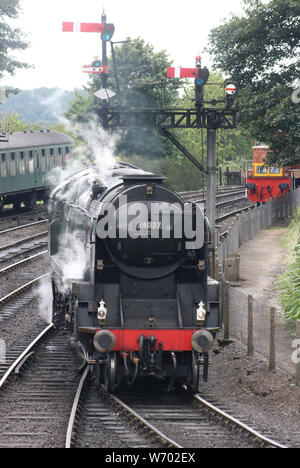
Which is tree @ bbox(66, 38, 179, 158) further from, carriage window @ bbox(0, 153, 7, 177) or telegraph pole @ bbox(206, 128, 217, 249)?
telegraph pole @ bbox(206, 128, 217, 249)

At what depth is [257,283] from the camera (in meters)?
19.3

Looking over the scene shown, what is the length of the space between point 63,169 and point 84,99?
1469 centimetres

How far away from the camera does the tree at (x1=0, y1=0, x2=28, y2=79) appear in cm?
4738

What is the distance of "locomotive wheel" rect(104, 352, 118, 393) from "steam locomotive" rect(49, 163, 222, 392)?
1cm

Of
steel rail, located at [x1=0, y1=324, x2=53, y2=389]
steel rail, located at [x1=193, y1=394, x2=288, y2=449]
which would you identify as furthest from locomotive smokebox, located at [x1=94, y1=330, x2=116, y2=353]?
steel rail, located at [x1=0, y1=324, x2=53, y2=389]

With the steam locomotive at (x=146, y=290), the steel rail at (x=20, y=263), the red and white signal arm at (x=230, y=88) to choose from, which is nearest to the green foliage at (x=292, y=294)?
the steam locomotive at (x=146, y=290)

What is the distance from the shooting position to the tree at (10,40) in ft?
155

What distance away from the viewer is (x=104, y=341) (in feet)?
35.2

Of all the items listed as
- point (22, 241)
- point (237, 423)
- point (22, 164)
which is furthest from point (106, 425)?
point (22, 164)

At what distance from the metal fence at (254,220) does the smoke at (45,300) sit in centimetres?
436

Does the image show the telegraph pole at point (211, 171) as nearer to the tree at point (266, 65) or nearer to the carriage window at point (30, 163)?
the tree at point (266, 65)

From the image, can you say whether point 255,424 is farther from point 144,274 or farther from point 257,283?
point 257,283

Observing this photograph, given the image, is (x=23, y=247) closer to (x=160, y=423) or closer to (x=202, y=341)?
(x=202, y=341)

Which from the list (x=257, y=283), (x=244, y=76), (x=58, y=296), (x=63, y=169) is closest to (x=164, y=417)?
(x=58, y=296)
